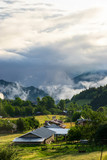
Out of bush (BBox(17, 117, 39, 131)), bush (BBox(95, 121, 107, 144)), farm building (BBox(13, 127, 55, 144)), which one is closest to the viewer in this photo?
bush (BBox(95, 121, 107, 144))

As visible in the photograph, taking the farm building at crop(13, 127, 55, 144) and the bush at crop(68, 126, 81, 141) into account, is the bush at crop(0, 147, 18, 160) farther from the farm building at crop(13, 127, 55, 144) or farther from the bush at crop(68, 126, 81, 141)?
the farm building at crop(13, 127, 55, 144)

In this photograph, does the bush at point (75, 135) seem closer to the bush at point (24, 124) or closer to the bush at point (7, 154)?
the bush at point (7, 154)

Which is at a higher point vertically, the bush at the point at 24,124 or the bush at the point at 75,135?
the bush at the point at 24,124

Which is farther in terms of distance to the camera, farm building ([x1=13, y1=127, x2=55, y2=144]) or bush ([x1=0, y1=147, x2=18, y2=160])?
farm building ([x1=13, y1=127, x2=55, y2=144])

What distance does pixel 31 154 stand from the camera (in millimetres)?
51688

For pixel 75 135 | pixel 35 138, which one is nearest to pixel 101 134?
pixel 75 135

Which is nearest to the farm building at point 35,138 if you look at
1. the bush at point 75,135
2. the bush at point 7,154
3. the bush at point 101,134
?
the bush at point 75,135

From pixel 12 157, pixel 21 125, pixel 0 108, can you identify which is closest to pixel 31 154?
pixel 12 157

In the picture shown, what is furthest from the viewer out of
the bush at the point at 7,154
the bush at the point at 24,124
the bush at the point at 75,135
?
the bush at the point at 24,124

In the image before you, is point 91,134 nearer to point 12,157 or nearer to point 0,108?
point 12,157

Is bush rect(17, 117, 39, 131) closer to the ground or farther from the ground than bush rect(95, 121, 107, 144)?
farther from the ground

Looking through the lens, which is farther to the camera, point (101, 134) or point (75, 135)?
point (75, 135)

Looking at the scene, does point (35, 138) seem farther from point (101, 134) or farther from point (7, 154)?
point (7, 154)

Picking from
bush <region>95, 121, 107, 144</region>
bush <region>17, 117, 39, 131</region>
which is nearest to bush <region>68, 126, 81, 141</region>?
bush <region>95, 121, 107, 144</region>
